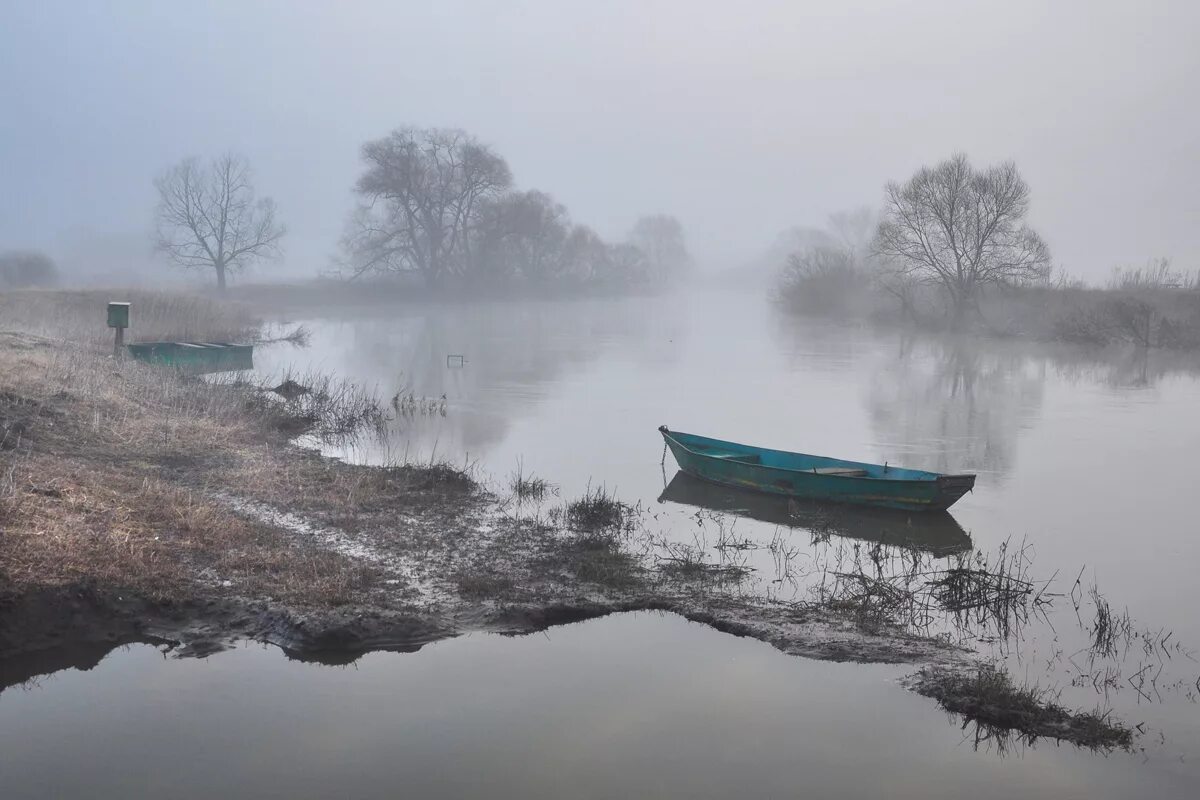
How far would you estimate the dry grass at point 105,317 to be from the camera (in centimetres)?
2736

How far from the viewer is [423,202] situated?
2559 inches

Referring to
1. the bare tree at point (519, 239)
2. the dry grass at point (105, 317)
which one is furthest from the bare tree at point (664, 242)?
the dry grass at point (105, 317)

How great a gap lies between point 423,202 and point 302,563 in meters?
59.0

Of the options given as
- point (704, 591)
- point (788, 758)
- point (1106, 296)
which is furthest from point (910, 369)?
point (788, 758)

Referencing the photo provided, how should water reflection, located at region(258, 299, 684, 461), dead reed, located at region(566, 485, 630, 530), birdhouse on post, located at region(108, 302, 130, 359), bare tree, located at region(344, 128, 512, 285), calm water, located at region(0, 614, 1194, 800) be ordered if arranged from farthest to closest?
bare tree, located at region(344, 128, 512, 285), birdhouse on post, located at region(108, 302, 130, 359), water reflection, located at region(258, 299, 684, 461), dead reed, located at region(566, 485, 630, 530), calm water, located at region(0, 614, 1194, 800)

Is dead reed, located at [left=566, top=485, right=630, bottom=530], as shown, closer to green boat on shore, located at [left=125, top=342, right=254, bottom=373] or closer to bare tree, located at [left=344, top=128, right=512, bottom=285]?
green boat on shore, located at [left=125, top=342, right=254, bottom=373]

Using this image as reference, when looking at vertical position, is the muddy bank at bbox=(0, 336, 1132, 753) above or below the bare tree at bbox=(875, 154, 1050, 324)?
below

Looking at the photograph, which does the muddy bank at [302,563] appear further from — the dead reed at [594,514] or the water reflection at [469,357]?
the water reflection at [469,357]

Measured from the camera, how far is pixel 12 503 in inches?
321

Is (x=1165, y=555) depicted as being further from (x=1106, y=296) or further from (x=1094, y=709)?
(x=1106, y=296)

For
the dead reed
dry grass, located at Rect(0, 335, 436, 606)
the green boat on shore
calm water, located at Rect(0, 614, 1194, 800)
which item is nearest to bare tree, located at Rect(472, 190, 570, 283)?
the green boat on shore

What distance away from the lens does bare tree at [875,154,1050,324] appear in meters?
42.0

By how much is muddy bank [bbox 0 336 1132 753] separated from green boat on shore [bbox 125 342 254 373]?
10.5 meters

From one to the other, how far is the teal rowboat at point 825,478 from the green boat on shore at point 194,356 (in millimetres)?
14529
